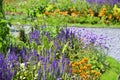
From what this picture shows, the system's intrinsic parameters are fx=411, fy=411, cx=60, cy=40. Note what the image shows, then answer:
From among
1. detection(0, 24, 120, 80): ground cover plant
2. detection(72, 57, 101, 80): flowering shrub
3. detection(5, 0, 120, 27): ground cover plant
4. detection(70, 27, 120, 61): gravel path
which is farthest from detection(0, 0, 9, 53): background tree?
detection(5, 0, 120, 27): ground cover plant

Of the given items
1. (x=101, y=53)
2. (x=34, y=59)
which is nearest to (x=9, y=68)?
(x=34, y=59)

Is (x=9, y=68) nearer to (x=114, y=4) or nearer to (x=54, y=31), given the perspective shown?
(x=54, y=31)

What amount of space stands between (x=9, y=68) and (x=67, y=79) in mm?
1059

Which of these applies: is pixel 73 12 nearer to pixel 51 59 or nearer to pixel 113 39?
pixel 113 39

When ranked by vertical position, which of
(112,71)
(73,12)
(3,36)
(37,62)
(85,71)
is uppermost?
(3,36)

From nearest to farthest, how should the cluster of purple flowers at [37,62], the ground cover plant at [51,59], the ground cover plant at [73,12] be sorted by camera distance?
1. the cluster of purple flowers at [37,62]
2. the ground cover plant at [51,59]
3. the ground cover plant at [73,12]

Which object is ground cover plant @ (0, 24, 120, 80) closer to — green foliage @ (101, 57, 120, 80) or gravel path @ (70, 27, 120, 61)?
green foliage @ (101, 57, 120, 80)

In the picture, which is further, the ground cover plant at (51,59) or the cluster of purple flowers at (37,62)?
the ground cover plant at (51,59)

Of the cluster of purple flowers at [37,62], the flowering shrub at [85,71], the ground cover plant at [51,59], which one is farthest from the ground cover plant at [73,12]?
the cluster of purple flowers at [37,62]

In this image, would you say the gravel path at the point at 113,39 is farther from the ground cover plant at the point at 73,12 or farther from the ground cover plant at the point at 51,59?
the ground cover plant at the point at 73,12

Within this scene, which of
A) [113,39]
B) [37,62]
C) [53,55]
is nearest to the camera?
[37,62]

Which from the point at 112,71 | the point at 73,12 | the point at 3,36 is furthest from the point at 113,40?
the point at 3,36

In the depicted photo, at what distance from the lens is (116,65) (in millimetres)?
9461

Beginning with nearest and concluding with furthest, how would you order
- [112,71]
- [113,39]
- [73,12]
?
[112,71] → [113,39] → [73,12]
